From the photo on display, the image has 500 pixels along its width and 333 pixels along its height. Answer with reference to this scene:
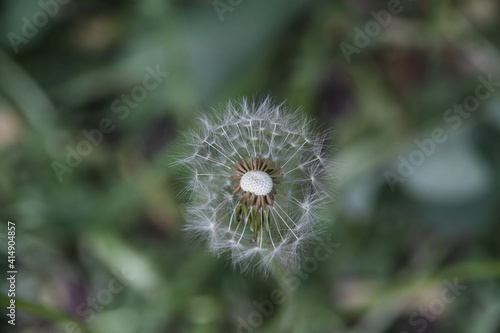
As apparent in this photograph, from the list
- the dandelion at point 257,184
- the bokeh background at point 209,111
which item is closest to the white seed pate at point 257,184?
the dandelion at point 257,184

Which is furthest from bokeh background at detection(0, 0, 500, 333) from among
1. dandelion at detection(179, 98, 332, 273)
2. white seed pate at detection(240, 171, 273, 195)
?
white seed pate at detection(240, 171, 273, 195)

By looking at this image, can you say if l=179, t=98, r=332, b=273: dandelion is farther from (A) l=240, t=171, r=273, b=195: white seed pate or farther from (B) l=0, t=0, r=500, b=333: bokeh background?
(B) l=0, t=0, r=500, b=333: bokeh background

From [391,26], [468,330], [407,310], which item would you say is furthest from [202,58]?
[468,330]

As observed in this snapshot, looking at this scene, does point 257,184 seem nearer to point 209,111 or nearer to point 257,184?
point 257,184

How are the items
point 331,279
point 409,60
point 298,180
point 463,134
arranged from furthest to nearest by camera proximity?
point 409,60 → point 331,279 → point 463,134 → point 298,180

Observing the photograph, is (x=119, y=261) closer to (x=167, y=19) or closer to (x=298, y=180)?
(x=167, y=19)

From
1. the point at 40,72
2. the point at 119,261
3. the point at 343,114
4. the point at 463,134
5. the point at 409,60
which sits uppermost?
the point at 40,72

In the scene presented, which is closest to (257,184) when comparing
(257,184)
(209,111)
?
(257,184)

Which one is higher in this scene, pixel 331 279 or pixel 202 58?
pixel 202 58
